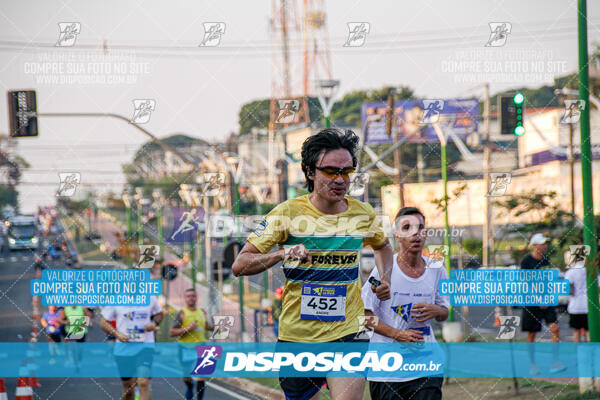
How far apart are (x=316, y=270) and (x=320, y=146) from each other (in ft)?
2.35

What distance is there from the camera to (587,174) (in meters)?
9.01

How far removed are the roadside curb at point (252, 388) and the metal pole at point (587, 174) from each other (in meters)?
4.26

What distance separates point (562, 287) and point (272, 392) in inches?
165

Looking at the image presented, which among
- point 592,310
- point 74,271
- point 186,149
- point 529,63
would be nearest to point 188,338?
point 74,271

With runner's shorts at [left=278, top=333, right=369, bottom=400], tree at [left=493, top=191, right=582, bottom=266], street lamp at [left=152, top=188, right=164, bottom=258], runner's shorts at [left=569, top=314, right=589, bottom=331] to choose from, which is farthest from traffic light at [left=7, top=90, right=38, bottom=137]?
street lamp at [left=152, top=188, right=164, bottom=258]

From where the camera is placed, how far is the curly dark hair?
473 cm

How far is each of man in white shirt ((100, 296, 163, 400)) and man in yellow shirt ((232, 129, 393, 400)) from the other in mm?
4292

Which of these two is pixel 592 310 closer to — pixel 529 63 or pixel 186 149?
pixel 529 63

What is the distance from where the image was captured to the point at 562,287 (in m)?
10.9

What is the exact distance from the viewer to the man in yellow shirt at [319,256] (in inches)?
176

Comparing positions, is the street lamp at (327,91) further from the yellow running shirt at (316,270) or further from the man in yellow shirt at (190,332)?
the yellow running shirt at (316,270)

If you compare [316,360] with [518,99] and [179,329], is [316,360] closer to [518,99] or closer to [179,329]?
[179,329]

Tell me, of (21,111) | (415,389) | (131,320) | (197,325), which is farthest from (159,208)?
(415,389)

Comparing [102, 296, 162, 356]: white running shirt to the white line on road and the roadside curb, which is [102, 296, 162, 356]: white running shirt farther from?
the white line on road
